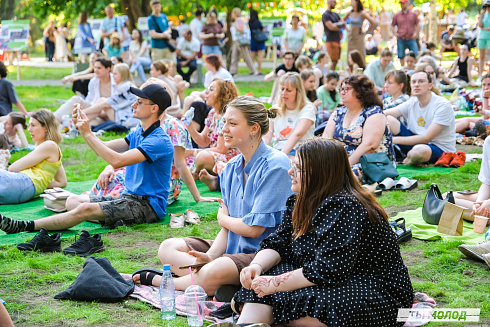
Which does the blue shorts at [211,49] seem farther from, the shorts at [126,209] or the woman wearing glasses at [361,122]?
the shorts at [126,209]

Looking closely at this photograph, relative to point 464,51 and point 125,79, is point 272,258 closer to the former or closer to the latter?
point 125,79

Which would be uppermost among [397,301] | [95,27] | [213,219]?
[95,27]

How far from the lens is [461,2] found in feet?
104

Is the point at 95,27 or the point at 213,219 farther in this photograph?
the point at 95,27

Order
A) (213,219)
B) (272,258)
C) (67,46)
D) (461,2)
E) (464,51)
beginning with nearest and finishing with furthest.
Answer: (272,258), (213,219), (464,51), (67,46), (461,2)

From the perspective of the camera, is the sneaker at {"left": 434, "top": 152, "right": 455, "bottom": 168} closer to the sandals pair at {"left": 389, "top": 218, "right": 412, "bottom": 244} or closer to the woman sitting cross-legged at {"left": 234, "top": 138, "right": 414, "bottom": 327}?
the sandals pair at {"left": 389, "top": 218, "right": 412, "bottom": 244}

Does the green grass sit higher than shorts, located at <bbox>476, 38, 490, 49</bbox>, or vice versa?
shorts, located at <bbox>476, 38, 490, 49</bbox>

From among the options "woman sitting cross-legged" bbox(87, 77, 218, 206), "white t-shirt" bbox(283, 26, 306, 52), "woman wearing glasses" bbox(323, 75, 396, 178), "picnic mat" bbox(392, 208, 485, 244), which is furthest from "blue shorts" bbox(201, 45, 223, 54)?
"picnic mat" bbox(392, 208, 485, 244)

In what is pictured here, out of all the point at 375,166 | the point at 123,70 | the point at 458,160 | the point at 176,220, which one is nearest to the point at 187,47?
the point at 123,70

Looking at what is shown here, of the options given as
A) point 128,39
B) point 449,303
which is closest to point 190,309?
point 449,303

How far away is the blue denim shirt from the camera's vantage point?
147 inches

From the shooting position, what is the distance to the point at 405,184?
695cm

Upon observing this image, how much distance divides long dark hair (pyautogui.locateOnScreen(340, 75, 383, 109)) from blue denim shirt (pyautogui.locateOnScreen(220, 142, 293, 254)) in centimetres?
307

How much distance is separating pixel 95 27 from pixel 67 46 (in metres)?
9.64
